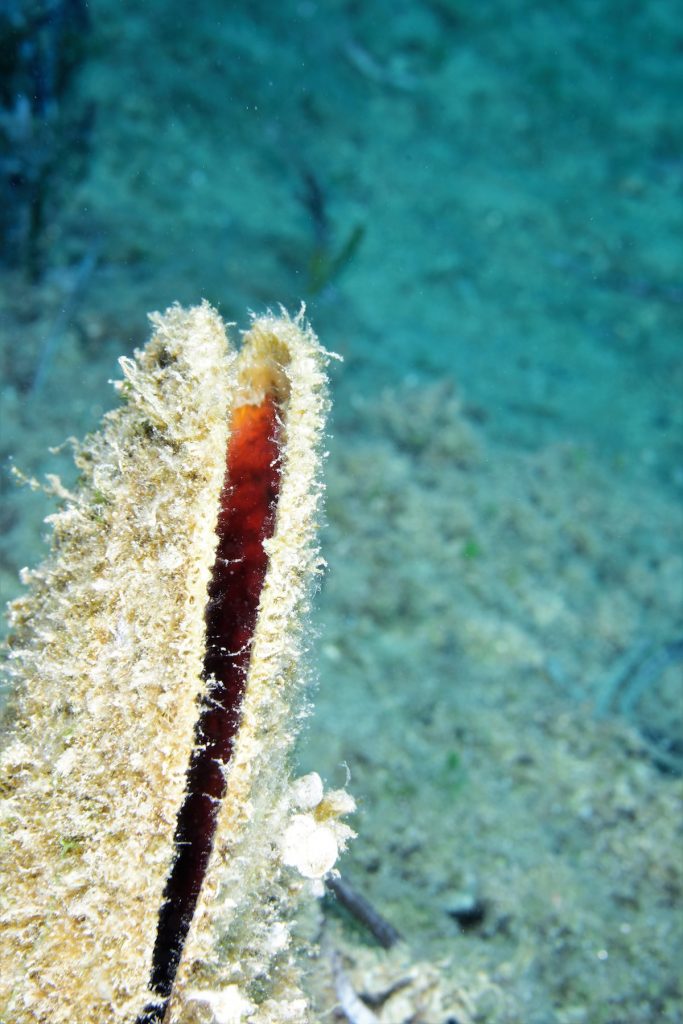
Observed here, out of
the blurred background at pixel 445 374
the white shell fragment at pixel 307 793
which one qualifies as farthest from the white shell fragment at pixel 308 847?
the blurred background at pixel 445 374

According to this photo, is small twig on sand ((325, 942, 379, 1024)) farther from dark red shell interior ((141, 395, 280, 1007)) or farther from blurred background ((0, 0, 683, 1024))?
dark red shell interior ((141, 395, 280, 1007))

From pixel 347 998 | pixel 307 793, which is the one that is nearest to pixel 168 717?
pixel 307 793

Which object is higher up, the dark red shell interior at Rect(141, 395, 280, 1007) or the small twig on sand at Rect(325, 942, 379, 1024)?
the dark red shell interior at Rect(141, 395, 280, 1007)

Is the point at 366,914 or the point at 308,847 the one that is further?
the point at 366,914

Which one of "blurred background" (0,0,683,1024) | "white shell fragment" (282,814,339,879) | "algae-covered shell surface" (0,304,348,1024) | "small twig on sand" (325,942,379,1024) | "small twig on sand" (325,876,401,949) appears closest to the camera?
"algae-covered shell surface" (0,304,348,1024)

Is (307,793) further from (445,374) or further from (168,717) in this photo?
(445,374)

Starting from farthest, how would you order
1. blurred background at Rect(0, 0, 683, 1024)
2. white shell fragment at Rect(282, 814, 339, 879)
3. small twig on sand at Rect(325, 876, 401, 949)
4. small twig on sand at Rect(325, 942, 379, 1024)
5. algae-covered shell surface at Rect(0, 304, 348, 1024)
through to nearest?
blurred background at Rect(0, 0, 683, 1024) < small twig on sand at Rect(325, 876, 401, 949) < small twig on sand at Rect(325, 942, 379, 1024) < white shell fragment at Rect(282, 814, 339, 879) < algae-covered shell surface at Rect(0, 304, 348, 1024)

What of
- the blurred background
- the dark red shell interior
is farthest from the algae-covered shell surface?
the blurred background

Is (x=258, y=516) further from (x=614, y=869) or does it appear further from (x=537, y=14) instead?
(x=537, y=14)

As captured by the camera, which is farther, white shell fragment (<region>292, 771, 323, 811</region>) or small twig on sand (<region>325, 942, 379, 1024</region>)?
small twig on sand (<region>325, 942, 379, 1024</region>)
